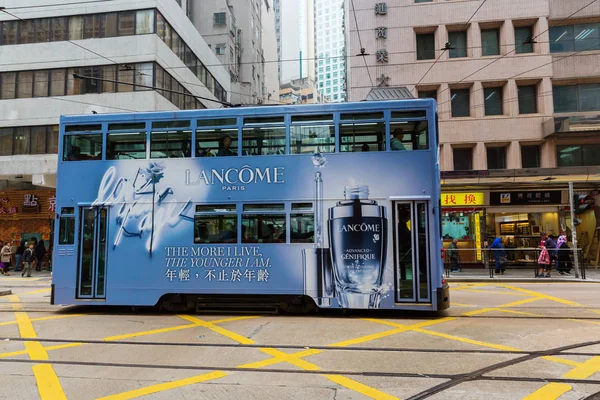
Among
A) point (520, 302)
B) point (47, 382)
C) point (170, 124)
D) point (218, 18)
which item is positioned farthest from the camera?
point (218, 18)

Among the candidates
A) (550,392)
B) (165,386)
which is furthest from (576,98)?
(165,386)

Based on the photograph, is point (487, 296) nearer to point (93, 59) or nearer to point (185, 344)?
point (185, 344)

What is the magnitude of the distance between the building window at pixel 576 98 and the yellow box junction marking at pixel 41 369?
23282 millimetres

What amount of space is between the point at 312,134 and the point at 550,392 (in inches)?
229

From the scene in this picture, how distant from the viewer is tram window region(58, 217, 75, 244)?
363 inches

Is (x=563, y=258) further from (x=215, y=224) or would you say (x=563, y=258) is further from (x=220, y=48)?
(x=220, y=48)

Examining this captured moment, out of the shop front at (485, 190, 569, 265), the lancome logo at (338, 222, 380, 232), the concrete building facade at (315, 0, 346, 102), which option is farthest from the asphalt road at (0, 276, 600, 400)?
the concrete building facade at (315, 0, 346, 102)

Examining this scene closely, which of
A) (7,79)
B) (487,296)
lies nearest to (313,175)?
(487,296)

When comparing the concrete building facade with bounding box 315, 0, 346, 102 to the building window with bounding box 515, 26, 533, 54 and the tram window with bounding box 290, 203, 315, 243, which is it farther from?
the tram window with bounding box 290, 203, 315, 243

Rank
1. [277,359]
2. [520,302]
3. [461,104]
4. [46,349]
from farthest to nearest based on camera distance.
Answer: [461,104] → [520,302] → [46,349] → [277,359]

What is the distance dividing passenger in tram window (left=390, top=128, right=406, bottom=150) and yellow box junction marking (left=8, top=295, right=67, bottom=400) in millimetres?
6586

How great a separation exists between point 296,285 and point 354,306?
1.19 metres

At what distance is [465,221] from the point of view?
2009 centimetres

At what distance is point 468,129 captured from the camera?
21.4 m
